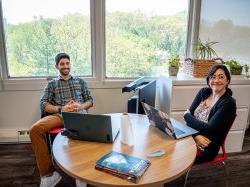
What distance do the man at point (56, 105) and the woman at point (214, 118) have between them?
1.04m

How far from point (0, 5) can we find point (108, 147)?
2204mm

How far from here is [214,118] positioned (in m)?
1.72

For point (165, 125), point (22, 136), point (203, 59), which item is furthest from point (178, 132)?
point (22, 136)

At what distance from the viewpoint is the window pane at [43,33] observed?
9.10 feet

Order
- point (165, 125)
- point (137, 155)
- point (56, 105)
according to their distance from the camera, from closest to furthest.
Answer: point (137, 155)
point (165, 125)
point (56, 105)

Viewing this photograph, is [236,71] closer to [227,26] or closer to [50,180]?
[227,26]

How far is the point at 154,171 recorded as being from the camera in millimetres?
1234

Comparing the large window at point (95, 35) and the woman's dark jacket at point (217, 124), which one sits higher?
the large window at point (95, 35)

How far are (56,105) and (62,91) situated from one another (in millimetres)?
153

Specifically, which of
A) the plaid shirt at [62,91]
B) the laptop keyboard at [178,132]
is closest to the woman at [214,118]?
the laptop keyboard at [178,132]

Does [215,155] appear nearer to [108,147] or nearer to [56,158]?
[108,147]

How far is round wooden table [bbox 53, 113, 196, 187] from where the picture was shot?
118cm

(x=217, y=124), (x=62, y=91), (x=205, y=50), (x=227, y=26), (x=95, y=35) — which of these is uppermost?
(x=227, y=26)

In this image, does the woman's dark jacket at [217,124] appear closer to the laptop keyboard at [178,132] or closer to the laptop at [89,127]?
the laptop keyboard at [178,132]
